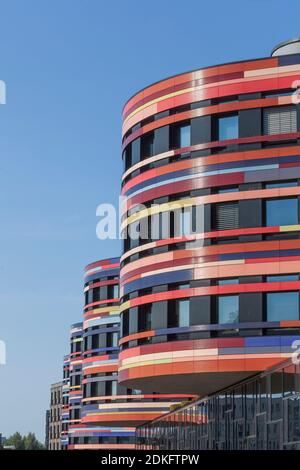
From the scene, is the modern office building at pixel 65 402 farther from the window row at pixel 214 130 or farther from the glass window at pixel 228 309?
the glass window at pixel 228 309

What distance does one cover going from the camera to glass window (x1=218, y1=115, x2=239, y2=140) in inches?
1916

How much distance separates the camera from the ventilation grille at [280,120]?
47.5 meters

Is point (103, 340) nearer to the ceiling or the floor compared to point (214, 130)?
nearer to the floor

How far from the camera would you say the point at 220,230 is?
48000 millimetres

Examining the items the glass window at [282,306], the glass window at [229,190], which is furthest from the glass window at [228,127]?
the glass window at [282,306]

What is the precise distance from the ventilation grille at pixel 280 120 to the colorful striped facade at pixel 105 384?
3994 cm

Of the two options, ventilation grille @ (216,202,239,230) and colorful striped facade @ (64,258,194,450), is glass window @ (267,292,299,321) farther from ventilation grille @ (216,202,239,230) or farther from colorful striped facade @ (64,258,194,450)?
colorful striped facade @ (64,258,194,450)

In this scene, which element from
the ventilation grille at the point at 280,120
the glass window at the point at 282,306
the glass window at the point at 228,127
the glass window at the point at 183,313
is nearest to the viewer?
the glass window at the point at 282,306

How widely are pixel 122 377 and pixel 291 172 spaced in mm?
14940

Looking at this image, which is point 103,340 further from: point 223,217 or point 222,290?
point 222,290

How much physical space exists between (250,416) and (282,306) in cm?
594

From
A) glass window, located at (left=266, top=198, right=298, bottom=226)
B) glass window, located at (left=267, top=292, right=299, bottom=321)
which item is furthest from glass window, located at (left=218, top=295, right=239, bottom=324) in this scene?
glass window, located at (left=266, top=198, right=298, bottom=226)

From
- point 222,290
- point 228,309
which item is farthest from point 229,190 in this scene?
point 228,309

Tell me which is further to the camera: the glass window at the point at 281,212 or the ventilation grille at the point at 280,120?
the ventilation grille at the point at 280,120
